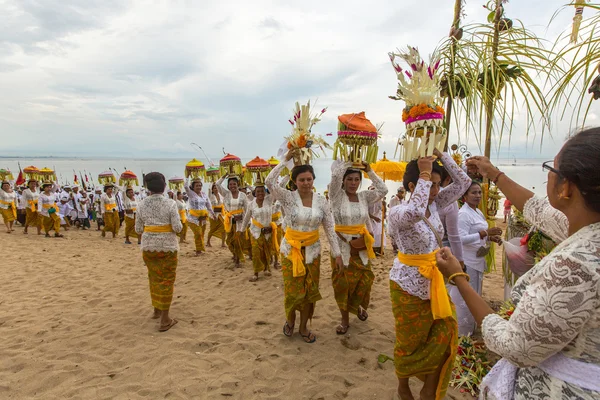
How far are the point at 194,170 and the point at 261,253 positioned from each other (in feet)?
13.9

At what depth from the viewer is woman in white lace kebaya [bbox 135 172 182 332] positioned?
174 inches

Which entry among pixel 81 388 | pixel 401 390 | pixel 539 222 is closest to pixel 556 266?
pixel 539 222

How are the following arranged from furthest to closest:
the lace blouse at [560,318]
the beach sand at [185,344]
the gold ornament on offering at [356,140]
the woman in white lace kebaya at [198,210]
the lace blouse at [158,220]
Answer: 1. the woman in white lace kebaya at [198,210]
2. the lace blouse at [158,220]
3. the gold ornament on offering at [356,140]
4. the beach sand at [185,344]
5. the lace blouse at [560,318]

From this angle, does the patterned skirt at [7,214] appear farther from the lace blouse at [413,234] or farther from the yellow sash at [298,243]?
A: the lace blouse at [413,234]

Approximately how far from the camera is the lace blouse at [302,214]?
3922 mm

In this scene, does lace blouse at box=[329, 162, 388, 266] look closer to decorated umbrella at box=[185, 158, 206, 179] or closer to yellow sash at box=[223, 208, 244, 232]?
yellow sash at box=[223, 208, 244, 232]

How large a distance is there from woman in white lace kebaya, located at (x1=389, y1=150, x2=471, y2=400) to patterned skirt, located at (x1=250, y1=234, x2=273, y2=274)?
13.6ft

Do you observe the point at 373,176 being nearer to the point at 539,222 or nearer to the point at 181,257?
the point at 539,222

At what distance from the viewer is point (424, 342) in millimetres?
2713

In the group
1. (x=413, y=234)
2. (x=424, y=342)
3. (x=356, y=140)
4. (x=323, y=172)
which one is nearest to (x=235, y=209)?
(x=356, y=140)

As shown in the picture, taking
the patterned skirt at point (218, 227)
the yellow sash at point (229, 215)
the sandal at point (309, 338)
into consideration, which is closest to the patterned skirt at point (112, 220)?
the patterned skirt at point (218, 227)

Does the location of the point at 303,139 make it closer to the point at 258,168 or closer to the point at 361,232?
the point at 361,232

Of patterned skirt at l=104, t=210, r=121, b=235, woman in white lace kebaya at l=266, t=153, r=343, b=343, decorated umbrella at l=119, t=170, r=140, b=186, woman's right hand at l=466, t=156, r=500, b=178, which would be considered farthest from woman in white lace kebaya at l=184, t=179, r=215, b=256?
woman's right hand at l=466, t=156, r=500, b=178

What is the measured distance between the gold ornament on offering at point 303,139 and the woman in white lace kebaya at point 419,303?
147 cm
